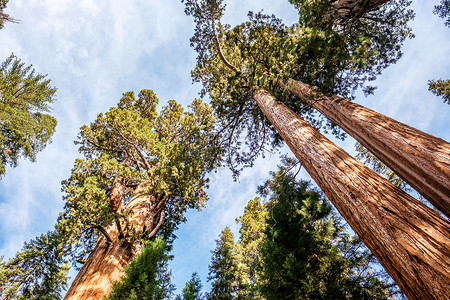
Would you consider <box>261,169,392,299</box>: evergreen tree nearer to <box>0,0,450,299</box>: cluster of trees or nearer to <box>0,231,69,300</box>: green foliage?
<box>0,0,450,299</box>: cluster of trees

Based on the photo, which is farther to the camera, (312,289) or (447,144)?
(312,289)

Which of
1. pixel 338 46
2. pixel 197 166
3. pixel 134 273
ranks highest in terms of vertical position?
pixel 197 166

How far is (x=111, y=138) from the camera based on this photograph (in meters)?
6.89

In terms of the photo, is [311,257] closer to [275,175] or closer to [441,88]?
[275,175]

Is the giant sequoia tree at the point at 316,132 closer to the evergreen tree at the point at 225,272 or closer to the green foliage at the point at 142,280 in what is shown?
the green foliage at the point at 142,280

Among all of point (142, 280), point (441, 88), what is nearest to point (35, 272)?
point (142, 280)

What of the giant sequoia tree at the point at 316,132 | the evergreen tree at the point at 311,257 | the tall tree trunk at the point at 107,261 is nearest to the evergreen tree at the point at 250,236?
the evergreen tree at the point at 311,257

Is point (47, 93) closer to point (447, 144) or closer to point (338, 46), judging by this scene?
point (338, 46)

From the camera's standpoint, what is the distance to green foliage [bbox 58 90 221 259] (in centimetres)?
427

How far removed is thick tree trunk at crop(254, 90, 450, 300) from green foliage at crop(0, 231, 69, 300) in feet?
30.7

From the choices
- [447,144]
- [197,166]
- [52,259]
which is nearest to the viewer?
[447,144]

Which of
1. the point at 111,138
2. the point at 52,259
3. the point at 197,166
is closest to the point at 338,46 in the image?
the point at 197,166

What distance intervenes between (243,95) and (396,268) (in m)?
5.41

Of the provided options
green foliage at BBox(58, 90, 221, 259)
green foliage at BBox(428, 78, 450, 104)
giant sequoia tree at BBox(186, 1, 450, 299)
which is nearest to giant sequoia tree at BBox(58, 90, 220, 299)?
green foliage at BBox(58, 90, 221, 259)
